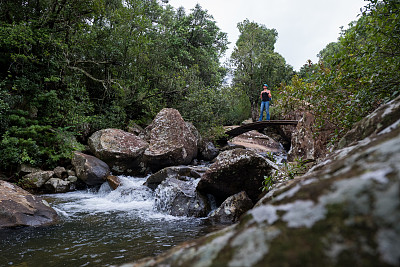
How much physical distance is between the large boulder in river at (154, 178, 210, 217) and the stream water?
0.23 metres

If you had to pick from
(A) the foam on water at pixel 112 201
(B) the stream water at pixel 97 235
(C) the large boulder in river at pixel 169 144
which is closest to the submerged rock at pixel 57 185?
(A) the foam on water at pixel 112 201

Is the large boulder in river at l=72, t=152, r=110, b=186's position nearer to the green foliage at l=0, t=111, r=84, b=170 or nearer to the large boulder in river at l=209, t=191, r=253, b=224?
the green foliage at l=0, t=111, r=84, b=170

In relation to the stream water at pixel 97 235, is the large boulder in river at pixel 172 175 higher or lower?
higher

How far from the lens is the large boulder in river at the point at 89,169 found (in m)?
8.95

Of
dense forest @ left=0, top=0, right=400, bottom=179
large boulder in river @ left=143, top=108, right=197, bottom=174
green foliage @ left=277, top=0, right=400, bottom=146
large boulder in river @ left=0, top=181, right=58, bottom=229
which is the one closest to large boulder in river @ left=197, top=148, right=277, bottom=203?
dense forest @ left=0, top=0, right=400, bottom=179

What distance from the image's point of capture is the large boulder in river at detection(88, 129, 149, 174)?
1005 cm

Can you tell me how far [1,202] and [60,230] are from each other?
1389 mm

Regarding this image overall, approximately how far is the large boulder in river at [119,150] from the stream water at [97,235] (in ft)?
8.71

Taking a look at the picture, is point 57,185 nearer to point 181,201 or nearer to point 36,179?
point 36,179

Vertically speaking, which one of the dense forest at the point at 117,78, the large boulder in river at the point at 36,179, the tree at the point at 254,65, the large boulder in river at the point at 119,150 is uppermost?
the tree at the point at 254,65

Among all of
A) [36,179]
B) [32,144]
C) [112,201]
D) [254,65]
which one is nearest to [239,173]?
[112,201]

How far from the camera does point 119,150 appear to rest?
10125 mm

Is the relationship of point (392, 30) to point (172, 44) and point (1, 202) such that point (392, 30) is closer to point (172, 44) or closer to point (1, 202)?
point (1, 202)

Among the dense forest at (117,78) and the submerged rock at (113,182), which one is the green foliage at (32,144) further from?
the submerged rock at (113,182)
